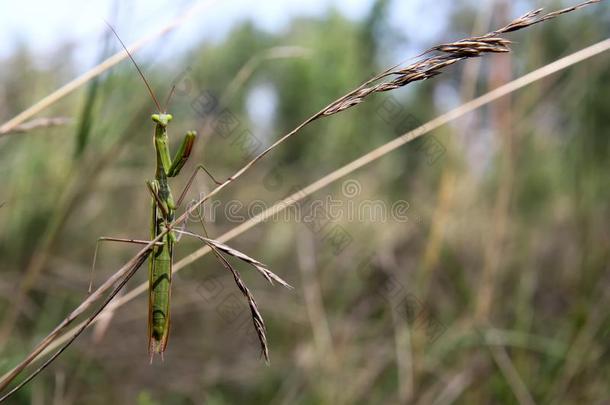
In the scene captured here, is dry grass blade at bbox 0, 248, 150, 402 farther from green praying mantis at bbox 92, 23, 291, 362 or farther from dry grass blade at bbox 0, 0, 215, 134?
dry grass blade at bbox 0, 0, 215, 134

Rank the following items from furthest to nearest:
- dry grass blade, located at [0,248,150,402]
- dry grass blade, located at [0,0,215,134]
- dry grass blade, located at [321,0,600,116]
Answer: dry grass blade, located at [0,0,215,134] → dry grass blade, located at [321,0,600,116] → dry grass blade, located at [0,248,150,402]

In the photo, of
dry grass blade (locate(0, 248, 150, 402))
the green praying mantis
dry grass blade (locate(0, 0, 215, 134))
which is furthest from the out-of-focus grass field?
dry grass blade (locate(0, 248, 150, 402))

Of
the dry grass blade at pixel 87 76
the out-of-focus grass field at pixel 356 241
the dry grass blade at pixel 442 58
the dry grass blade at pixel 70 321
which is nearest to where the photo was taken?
the dry grass blade at pixel 70 321

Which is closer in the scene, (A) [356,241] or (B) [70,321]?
(B) [70,321]

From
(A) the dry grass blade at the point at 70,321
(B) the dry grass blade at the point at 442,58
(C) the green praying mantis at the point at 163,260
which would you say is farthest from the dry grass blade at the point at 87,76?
(B) the dry grass blade at the point at 442,58

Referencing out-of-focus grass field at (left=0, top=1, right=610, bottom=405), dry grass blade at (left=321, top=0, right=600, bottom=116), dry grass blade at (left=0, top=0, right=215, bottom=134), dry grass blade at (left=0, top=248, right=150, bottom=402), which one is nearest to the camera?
dry grass blade at (left=0, top=248, right=150, bottom=402)

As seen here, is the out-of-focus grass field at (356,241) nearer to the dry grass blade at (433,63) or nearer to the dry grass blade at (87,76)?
the dry grass blade at (87,76)

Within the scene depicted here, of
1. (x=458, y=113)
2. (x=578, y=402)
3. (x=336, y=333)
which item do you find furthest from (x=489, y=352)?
(x=458, y=113)

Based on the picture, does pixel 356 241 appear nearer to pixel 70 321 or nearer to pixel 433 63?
pixel 433 63

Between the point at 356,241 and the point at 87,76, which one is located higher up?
the point at 87,76

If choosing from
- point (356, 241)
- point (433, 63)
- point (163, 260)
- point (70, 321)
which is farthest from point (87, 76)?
point (356, 241)
